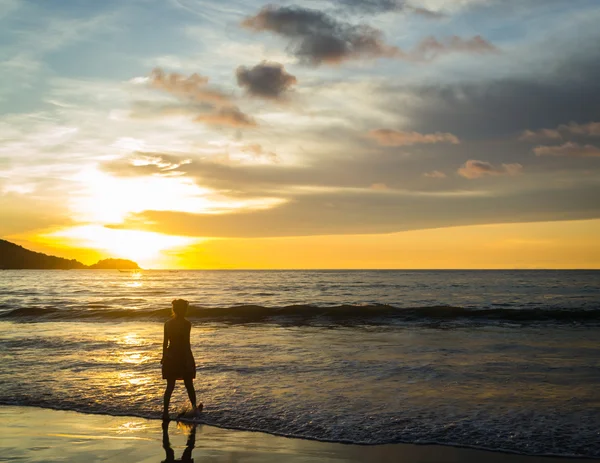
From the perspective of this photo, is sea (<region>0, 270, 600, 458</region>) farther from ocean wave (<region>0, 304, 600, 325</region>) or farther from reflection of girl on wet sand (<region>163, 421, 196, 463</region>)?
ocean wave (<region>0, 304, 600, 325</region>)

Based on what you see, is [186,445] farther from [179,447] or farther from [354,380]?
[354,380]

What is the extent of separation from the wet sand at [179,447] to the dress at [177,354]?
1.00 metres

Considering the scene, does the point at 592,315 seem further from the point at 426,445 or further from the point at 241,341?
the point at 426,445

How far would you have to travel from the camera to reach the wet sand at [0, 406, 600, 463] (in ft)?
24.2

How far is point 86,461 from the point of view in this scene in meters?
7.12

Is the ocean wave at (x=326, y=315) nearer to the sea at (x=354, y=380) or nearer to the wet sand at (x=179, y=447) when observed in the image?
the sea at (x=354, y=380)

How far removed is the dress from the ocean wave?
1953cm

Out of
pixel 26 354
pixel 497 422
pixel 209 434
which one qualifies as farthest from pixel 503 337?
pixel 26 354

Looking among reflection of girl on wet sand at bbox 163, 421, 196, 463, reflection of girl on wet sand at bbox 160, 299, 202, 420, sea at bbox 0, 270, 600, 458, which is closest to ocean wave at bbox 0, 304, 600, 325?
sea at bbox 0, 270, 600, 458

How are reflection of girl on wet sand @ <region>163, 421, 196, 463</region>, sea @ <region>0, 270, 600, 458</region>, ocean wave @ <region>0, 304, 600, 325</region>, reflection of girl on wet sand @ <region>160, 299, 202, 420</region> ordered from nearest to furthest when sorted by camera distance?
1. reflection of girl on wet sand @ <region>163, 421, 196, 463</region>
2. sea @ <region>0, 270, 600, 458</region>
3. reflection of girl on wet sand @ <region>160, 299, 202, 420</region>
4. ocean wave @ <region>0, 304, 600, 325</region>

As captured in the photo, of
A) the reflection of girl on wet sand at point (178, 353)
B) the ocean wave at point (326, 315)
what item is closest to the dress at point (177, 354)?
the reflection of girl on wet sand at point (178, 353)

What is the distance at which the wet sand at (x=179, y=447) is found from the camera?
738 centimetres

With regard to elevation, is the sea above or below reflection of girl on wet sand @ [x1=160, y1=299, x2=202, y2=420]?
below

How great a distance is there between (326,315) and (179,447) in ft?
86.5
